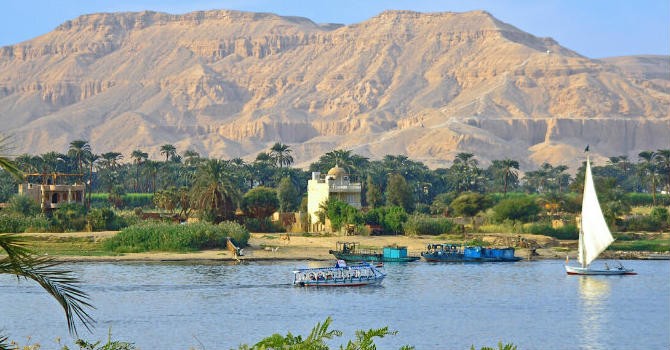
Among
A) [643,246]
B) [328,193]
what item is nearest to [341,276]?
[328,193]

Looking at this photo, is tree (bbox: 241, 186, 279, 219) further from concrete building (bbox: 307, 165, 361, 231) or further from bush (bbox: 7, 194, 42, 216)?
bush (bbox: 7, 194, 42, 216)

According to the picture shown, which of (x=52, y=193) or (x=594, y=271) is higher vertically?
(x=52, y=193)

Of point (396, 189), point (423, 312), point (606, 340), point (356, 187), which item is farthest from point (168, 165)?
point (606, 340)

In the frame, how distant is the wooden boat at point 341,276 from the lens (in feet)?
188

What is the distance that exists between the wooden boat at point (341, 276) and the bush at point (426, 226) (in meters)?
21.9

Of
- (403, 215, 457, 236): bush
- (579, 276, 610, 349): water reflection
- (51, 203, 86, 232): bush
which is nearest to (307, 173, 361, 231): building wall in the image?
(403, 215, 457, 236): bush

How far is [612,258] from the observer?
243 feet

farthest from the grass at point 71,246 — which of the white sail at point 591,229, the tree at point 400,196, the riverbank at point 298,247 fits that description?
the tree at point 400,196

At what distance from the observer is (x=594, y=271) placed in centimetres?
6469

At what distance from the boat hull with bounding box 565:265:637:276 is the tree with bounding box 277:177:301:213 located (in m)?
33.9

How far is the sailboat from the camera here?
209ft

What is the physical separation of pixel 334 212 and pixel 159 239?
1479 centimetres

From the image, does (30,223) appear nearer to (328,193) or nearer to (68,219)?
(68,219)

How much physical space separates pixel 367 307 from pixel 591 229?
1900 cm
